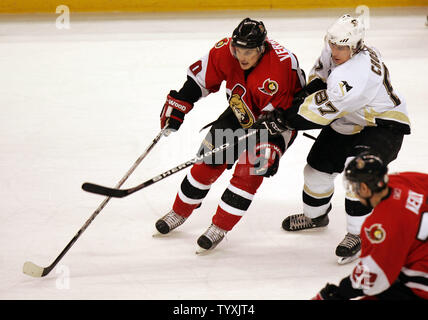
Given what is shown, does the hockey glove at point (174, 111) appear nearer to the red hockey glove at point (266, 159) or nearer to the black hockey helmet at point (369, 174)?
the red hockey glove at point (266, 159)

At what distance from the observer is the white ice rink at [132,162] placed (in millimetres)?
3043

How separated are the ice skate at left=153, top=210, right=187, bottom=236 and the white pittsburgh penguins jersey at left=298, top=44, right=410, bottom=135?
0.89 meters

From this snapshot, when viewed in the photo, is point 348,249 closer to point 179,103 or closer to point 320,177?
point 320,177

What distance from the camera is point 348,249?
123 inches

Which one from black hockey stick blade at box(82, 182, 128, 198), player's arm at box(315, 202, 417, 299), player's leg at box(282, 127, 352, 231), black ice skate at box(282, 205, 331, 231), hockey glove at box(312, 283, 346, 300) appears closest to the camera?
player's arm at box(315, 202, 417, 299)

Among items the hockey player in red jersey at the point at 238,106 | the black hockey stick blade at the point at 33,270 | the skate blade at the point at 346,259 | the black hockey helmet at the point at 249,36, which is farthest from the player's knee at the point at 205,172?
the black hockey stick blade at the point at 33,270

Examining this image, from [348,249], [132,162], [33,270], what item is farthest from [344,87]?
[132,162]

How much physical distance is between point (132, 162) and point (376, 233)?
2.37 metres

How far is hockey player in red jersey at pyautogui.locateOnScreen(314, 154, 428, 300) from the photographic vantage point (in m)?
2.07

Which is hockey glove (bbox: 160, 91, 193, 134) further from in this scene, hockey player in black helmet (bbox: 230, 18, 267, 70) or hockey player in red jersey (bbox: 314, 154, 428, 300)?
hockey player in red jersey (bbox: 314, 154, 428, 300)

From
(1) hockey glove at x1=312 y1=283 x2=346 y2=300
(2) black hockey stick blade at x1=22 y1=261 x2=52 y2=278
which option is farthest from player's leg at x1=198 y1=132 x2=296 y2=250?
(1) hockey glove at x1=312 y1=283 x2=346 y2=300

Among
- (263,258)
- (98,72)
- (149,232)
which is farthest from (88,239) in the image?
(98,72)

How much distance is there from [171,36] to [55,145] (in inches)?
103

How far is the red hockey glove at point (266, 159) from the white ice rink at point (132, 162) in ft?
1.51
